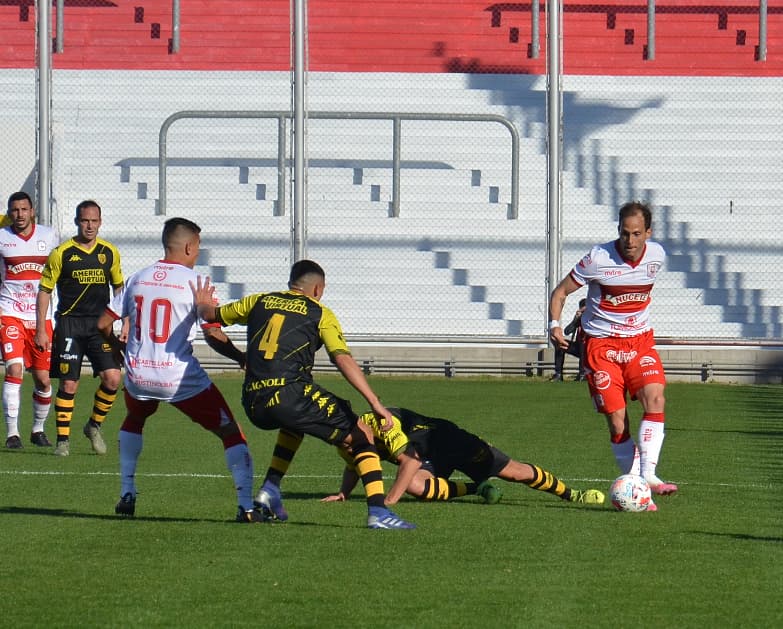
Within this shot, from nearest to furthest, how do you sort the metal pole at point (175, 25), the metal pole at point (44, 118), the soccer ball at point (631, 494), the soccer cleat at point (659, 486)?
the soccer ball at point (631, 494) → the soccer cleat at point (659, 486) → the metal pole at point (44, 118) → the metal pole at point (175, 25)

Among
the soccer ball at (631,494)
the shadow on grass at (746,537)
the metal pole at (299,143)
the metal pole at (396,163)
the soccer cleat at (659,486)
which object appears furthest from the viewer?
the metal pole at (396,163)

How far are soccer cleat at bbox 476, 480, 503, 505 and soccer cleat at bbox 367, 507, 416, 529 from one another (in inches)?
54.6

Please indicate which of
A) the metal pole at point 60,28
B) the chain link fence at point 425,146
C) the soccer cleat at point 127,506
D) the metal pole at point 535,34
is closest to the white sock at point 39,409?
the soccer cleat at point 127,506

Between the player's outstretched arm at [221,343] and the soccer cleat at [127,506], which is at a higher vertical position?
the player's outstretched arm at [221,343]

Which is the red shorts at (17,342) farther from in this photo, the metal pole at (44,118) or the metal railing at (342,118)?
the metal railing at (342,118)

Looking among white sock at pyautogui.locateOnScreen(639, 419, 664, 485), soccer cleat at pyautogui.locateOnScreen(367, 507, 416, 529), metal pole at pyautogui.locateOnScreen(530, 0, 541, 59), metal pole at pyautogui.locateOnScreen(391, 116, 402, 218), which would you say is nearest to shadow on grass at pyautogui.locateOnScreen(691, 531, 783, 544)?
soccer cleat at pyautogui.locateOnScreen(367, 507, 416, 529)

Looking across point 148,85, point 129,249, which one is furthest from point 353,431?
point 148,85

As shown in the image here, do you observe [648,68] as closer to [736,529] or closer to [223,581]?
[736,529]

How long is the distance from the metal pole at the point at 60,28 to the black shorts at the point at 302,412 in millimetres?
17545

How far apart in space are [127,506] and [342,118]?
52.2 ft

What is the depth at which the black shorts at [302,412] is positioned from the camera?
8414 millimetres

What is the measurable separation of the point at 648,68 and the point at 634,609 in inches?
899

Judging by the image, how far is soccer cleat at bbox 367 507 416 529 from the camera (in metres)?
8.36

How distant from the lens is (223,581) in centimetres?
668
